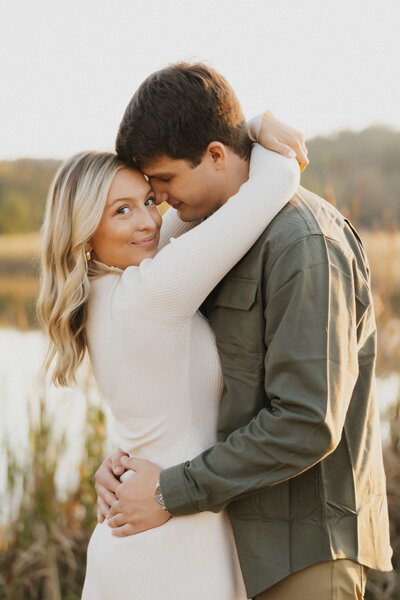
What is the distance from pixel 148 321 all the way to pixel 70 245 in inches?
12.1

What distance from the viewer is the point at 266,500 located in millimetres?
1906

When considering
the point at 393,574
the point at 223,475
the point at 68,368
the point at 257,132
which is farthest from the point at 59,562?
the point at 257,132

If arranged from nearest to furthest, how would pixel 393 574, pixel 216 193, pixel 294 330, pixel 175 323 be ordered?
pixel 294 330 < pixel 175 323 < pixel 216 193 < pixel 393 574

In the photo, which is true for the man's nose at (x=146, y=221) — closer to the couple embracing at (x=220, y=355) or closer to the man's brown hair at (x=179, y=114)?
the couple embracing at (x=220, y=355)

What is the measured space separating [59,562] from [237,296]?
220 centimetres

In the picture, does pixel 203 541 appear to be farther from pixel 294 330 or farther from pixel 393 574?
pixel 393 574

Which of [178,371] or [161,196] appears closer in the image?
[178,371]

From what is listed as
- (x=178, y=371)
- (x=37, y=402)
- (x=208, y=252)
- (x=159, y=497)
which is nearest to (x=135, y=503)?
(x=159, y=497)

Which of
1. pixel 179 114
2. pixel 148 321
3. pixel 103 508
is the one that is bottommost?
pixel 103 508

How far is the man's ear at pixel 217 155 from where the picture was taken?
198cm

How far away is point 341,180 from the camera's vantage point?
16.9 ft

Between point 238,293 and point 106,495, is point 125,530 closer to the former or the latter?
point 106,495

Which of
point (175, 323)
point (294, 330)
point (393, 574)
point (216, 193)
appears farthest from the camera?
point (393, 574)

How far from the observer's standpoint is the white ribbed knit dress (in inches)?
73.2
